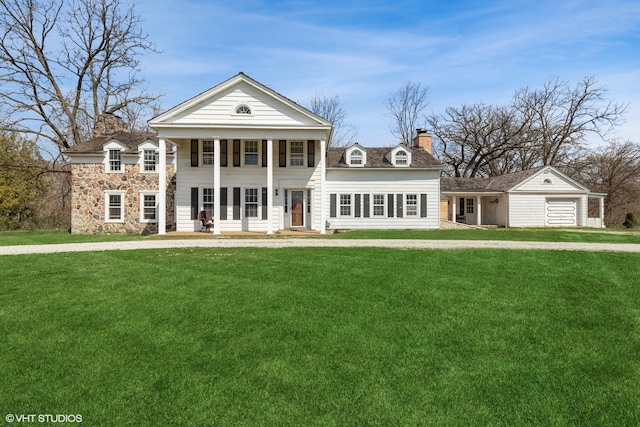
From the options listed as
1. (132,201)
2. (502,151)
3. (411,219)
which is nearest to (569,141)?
(502,151)

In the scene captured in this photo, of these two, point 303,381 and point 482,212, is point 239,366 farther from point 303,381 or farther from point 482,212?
point 482,212

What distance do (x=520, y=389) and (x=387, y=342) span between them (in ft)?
4.87

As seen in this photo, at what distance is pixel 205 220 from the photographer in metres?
18.9

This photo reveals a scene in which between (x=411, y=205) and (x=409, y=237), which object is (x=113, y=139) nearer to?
(x=409, y=237)

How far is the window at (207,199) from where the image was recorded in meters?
19.7

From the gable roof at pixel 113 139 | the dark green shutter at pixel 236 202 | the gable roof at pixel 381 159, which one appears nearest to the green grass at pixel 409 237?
the dark green shutter at pixel 236 202

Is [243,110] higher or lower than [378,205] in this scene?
higher

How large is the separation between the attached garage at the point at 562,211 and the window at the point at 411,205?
11563mm

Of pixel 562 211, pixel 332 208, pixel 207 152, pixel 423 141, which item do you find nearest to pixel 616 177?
pixel 562 211

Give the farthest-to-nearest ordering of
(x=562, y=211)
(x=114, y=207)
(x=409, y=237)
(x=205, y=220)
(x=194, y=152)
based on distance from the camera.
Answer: (x=562, y=211) → (x=114, y=207) → (x=194, y=152) → (x=205, y=220) → (x=409, y=237)

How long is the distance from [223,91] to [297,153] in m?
4.78

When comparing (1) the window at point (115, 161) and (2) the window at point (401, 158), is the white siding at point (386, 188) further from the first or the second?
(1) the window at point (115, 161)

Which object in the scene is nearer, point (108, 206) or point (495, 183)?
point (108, 206)

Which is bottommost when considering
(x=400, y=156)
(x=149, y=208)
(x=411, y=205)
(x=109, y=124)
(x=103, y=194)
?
(x=149, y=208)
